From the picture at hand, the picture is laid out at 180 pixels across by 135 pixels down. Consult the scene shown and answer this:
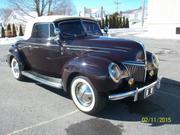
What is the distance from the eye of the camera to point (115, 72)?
4258 millimetres

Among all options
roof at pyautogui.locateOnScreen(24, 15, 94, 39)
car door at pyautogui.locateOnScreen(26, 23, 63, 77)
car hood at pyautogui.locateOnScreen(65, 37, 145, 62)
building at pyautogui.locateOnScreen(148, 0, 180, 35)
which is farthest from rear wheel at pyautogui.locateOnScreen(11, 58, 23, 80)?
building at pyautogui.locateOnScreen(148, 0, 180, 35)

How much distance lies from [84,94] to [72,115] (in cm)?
45

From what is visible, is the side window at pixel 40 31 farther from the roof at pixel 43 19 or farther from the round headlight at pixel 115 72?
the round headlight at pixel 115 72

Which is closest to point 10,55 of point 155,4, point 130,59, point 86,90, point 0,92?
point 0,92

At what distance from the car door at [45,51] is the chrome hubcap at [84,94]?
34.6 inches

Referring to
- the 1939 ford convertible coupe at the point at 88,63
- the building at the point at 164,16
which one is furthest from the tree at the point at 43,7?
the 1939 ford convertible coupe at the point at 88,63

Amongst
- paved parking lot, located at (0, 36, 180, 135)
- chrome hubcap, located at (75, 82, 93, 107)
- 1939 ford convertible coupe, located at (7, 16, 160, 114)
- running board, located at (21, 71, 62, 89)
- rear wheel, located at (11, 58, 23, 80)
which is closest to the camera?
paved parking lot, located at (0, 36, 180, 135)

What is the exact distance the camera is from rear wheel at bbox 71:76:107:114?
4359 millimetres

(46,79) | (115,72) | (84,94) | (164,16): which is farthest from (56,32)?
(164,16)

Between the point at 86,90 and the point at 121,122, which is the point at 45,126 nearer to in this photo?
the point at 86,90

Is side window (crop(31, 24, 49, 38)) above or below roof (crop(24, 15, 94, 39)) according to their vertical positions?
below

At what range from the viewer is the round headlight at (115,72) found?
4.20 metres

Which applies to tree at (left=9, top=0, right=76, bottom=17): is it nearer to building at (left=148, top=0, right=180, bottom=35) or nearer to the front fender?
building at (left=148, top=0, right=180, bottom=35)

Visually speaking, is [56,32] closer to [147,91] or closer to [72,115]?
[72,115]
